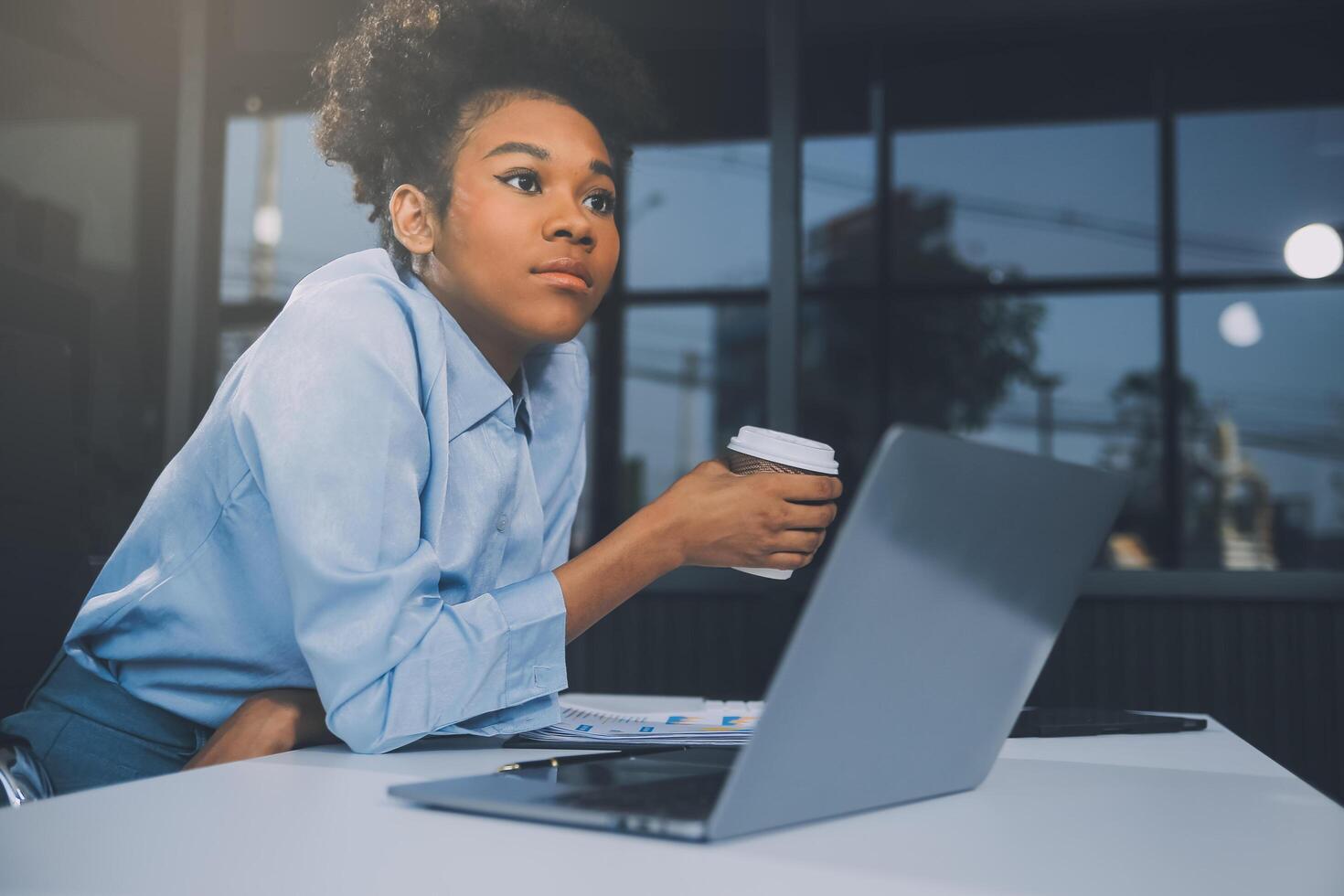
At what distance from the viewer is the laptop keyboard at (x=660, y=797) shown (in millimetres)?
539

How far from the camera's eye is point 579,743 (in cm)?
94

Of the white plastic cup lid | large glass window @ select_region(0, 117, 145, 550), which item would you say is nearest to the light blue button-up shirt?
the white plastic cup lid

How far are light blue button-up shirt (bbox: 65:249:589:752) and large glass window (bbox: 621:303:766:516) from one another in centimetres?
410

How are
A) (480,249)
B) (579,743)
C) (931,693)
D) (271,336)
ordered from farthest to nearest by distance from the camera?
(480,249) → (271,336) → (579,743) → (931,693)

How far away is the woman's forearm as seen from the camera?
0.98 meters

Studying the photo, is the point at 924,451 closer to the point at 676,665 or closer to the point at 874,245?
the point at 676,665

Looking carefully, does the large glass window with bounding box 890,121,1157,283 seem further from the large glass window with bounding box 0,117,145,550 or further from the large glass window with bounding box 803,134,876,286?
the large glass window with bounding box 0,117,145,550

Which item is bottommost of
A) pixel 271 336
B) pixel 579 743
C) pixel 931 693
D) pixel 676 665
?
pixel 676 665

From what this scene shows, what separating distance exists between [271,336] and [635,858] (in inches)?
28.1

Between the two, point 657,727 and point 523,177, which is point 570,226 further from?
point 657,727

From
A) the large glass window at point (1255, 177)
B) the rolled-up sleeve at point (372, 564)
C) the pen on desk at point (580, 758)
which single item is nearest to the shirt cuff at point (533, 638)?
the rolled-up sleeve at point (372, 564)

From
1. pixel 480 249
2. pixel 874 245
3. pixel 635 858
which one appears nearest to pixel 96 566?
pixel 480 249

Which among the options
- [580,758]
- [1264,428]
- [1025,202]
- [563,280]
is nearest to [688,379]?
[1025,202]

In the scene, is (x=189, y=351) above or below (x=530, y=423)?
above
